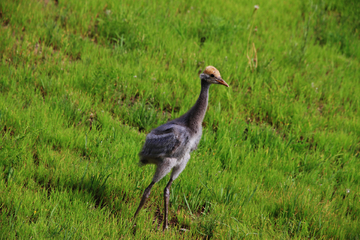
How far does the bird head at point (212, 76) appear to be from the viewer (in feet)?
12.1

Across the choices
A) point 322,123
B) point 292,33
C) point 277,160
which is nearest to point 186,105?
point 277,160

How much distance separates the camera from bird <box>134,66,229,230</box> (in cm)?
360

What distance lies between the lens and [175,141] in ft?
11.7

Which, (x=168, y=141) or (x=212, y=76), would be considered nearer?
(x=168, y=141)

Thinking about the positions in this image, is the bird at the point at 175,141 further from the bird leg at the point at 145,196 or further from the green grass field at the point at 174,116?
the green grass field at the point at 174,116

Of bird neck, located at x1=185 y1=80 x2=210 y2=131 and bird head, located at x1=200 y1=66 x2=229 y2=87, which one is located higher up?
bird head, located at x1=200 y1=66 x2=229 y2=87

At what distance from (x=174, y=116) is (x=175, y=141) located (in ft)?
6.98

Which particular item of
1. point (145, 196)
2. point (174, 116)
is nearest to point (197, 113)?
point (145, 196)

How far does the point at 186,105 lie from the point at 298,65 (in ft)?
10.1

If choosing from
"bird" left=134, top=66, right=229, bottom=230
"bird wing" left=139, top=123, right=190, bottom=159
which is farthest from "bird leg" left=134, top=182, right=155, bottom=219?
"bird wing" left=139, top=123, right=190, bottom=159

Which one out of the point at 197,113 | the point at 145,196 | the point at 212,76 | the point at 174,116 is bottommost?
the point at 145,196

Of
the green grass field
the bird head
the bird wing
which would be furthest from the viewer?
the green grass field

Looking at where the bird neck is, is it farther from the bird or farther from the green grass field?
the green grass field

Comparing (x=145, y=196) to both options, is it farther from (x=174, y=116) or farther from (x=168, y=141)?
(x=174, y=116)
